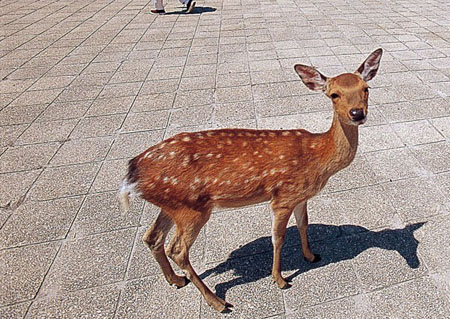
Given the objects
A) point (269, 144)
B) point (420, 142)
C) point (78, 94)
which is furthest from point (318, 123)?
point (78, 94)

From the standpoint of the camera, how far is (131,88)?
6383mm

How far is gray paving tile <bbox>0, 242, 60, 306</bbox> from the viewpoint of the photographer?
2887mm

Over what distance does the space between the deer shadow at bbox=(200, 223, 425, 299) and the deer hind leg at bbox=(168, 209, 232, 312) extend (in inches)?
6.4

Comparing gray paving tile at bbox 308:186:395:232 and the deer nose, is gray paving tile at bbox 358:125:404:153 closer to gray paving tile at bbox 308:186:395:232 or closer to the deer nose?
gray paving tile at bbox 308:186:395:232

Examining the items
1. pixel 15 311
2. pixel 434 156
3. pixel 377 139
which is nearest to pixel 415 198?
pixel 434 156

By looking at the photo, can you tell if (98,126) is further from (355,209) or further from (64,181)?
(355,209)

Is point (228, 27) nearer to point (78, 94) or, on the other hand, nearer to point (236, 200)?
point (78, 94)

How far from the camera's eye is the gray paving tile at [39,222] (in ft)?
11.1

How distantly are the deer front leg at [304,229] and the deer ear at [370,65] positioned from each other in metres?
1.15

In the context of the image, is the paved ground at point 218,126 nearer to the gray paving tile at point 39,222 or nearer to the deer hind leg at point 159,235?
the gray paving tile at point 39,222

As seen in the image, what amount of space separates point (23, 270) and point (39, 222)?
2.00 feet

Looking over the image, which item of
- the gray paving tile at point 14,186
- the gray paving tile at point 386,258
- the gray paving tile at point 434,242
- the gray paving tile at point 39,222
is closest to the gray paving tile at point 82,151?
the gray paving tile at point 14,186

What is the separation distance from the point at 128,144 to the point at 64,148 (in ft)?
2.92

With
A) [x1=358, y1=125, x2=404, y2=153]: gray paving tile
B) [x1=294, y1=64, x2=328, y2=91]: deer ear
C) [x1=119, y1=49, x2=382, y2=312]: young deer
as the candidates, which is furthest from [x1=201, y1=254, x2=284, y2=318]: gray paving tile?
[x1=358, y1=125, x2=404, y2=153]: gray paving tile
